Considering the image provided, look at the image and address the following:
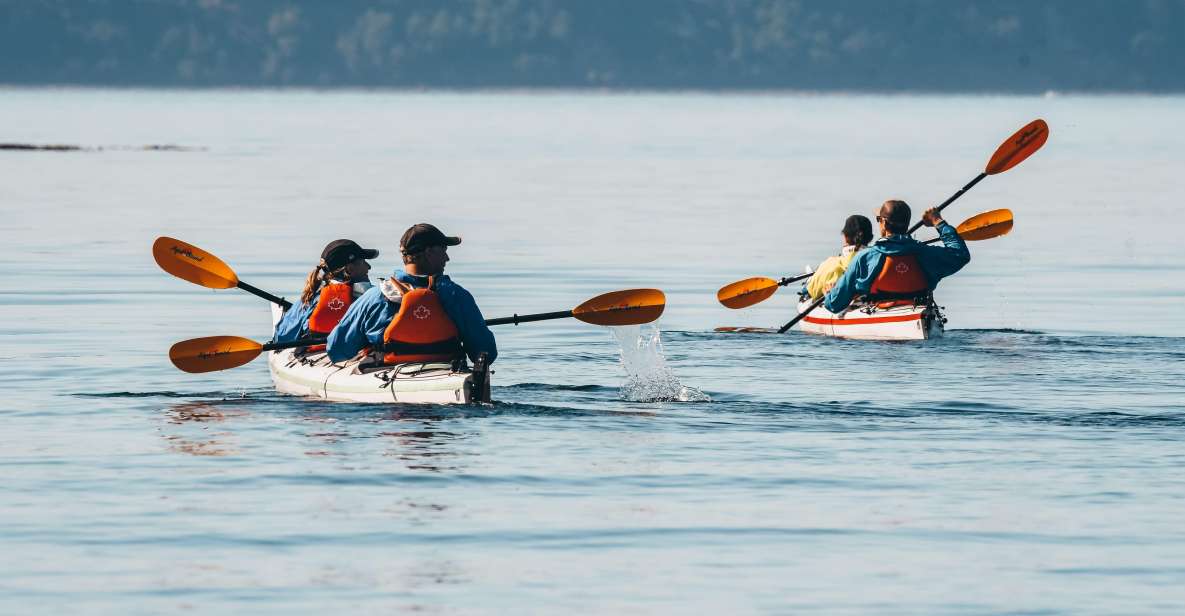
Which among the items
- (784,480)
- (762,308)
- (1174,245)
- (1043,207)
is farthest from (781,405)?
(1043,207)

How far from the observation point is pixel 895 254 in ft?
67.1

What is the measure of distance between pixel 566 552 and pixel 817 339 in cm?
1018

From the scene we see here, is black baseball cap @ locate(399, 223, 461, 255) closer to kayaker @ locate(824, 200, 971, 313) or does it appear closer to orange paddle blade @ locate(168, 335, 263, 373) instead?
orange paddle blade @ locate(168, 335, 263, 373)

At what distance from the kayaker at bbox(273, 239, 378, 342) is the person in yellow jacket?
583 centimetres

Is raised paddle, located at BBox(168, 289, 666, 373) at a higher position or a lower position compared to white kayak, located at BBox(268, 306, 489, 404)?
higher

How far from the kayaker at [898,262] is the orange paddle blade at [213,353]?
6.27 m

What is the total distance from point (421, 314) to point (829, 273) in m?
7.13

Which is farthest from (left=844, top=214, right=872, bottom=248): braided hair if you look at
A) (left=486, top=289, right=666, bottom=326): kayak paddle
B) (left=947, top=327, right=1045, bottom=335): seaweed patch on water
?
(left=486, top=289, right=666, bottom=326): kayak paddle

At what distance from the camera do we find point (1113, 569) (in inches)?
431

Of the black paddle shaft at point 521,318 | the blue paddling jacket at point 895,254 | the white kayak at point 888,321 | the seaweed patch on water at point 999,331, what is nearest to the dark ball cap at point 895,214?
the blue paddling jacket at point 895,254

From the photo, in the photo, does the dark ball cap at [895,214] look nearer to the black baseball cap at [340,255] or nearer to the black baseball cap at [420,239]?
the black baseball cap at [340,255]

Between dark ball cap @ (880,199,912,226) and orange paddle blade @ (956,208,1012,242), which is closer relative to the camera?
dark ball cap @ (880,199,912,226)

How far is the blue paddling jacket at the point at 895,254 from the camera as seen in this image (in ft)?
66.7

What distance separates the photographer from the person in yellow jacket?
68.7 feet
